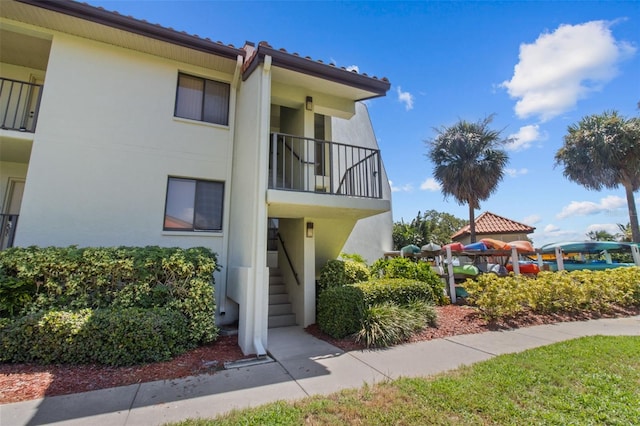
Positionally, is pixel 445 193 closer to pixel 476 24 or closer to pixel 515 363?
pixel 476 24

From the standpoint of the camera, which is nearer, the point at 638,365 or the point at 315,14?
the point at 638,365

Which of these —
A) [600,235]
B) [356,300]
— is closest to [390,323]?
[356,300]

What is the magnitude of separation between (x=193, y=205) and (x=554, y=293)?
1073 cm

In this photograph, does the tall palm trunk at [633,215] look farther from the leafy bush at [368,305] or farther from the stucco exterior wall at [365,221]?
the leafy bush at [368,305]

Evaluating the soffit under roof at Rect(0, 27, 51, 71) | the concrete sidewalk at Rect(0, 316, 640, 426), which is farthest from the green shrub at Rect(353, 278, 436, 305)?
the soffit under roof at Rect(0, 27, 51, 71)

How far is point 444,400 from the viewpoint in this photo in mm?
3516

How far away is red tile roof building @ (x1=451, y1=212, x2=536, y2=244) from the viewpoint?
2209 centimetres

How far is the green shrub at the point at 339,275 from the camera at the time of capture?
26.5 ft

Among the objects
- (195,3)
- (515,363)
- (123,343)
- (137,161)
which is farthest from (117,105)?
(515,363)

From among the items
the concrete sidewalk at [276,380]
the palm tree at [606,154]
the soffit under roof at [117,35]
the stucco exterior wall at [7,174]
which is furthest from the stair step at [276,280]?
the palm tree at [606,154]

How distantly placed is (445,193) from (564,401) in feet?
59.5

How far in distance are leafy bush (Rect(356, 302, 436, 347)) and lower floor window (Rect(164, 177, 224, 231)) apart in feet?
15.0

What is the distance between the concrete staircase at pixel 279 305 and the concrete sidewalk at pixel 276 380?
3.23 feet

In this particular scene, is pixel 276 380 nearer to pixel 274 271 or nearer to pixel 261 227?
pixel 261 227
